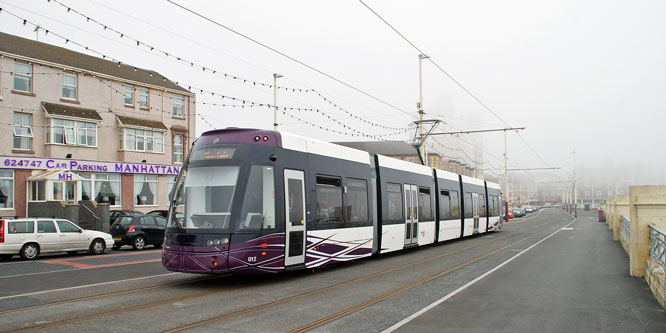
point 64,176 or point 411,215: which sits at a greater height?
point 64,176

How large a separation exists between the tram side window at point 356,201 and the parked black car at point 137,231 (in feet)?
41.4

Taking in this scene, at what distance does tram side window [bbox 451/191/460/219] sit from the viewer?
24.0m

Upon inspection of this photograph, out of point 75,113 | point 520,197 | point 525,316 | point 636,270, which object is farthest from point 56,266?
point 520,197

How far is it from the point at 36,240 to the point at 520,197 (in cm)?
13092

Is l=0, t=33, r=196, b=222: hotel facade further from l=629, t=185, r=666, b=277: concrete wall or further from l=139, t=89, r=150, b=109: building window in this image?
l=629, t=185, r=666, b=277: concrete wall

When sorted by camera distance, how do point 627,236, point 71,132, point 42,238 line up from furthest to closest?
1. point 71,132
2. point 627,236
3. point 42,238

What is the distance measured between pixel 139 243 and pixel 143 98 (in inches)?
686

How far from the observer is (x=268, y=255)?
36.3 ft

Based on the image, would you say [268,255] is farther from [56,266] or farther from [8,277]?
[56,266]

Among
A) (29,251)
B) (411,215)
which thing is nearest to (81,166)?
(29,251)

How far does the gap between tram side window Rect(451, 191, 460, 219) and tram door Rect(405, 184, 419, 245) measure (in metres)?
5.00

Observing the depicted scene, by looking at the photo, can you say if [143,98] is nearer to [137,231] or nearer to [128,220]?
[128,220]

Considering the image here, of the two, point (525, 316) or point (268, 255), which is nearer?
point (525, 316)

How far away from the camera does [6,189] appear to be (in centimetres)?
2983
